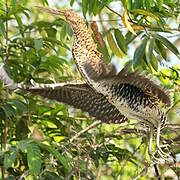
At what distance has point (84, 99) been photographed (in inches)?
94.6

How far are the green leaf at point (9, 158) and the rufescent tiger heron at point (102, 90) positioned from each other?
221mm

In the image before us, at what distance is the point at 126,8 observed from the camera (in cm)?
197

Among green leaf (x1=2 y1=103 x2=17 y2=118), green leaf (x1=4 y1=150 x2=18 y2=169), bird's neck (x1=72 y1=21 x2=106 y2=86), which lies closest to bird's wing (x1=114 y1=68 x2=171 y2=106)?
bird's neck (x1=72 y1=21 x2=106 y2=86)

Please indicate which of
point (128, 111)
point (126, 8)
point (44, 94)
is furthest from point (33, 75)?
point (126, 8)

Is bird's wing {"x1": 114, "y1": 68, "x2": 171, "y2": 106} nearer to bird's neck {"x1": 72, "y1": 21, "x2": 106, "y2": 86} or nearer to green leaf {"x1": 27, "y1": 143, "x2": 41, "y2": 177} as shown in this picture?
bird's neck {"x1": 72, "y1": 21, "x2": 106, "y2": 86}

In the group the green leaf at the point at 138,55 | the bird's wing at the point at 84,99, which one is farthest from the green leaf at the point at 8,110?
the green leaf at the point at 138,55

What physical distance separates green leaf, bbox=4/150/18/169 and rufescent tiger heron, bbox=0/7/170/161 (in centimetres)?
22

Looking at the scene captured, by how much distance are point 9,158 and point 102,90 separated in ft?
1.21

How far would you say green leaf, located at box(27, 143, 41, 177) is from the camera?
2039mm

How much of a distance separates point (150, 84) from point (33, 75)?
0.84 m

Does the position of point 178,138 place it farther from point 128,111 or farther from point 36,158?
point 36,158

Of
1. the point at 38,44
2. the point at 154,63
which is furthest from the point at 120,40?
the point at 38,44

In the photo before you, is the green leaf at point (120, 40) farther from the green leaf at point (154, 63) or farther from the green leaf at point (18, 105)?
the green leaf at point (18, 105)

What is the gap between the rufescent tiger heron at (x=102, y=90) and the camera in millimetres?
1916
